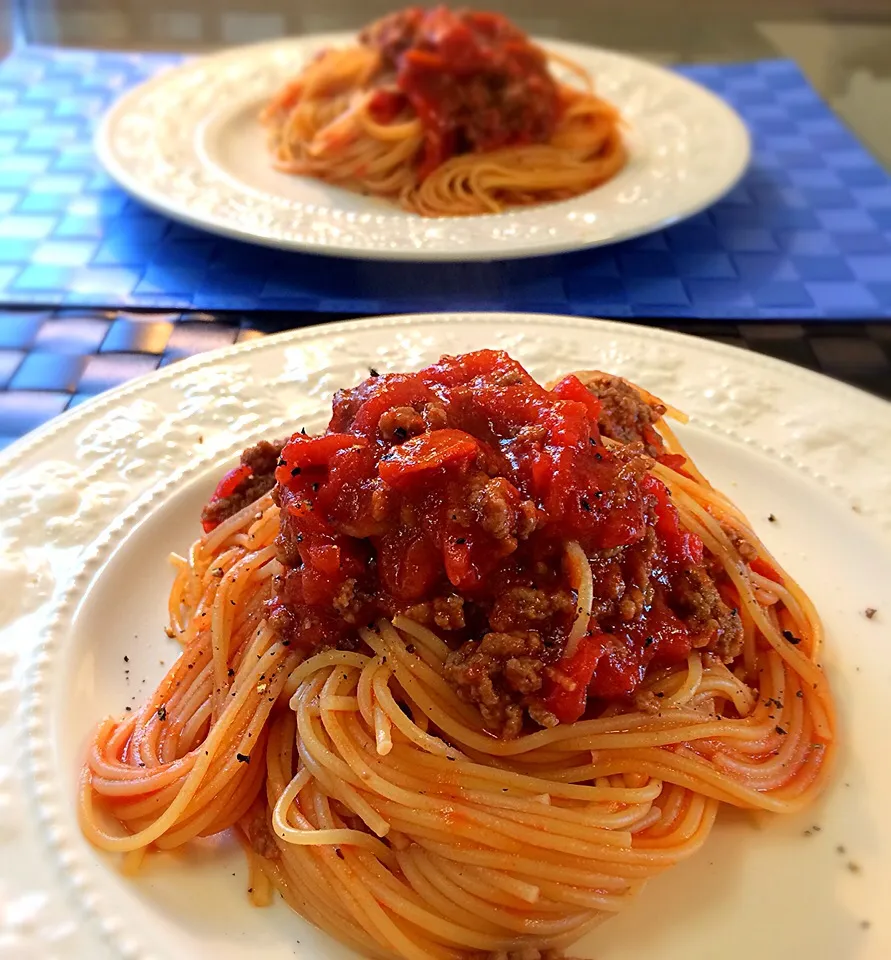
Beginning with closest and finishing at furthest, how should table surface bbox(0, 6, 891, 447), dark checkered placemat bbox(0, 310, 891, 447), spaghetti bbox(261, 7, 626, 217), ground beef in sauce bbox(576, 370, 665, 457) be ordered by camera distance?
ground beef in sauce bbox(576, 370, 665, 457) < dark checkered placemat bbox(0, 310, 891, 447) < table surface bbox(0, 6, 891, 447) < spaghetti bbox(261, 7, 626, 217)

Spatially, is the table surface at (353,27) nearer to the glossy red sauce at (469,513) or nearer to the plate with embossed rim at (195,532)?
the plate with embossed rim at (195,532)

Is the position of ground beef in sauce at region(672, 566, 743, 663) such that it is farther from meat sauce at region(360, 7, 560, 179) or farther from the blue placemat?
meat sauce at region(360, 7, 560, 179)

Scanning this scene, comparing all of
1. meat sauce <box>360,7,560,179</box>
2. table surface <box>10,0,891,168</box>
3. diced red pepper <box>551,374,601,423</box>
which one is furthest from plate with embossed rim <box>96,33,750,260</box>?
table surface <box>10,0,891,168</box>

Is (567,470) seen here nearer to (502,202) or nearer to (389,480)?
(389,480)

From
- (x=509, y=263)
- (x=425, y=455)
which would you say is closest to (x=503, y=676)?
(x=425, y=455)

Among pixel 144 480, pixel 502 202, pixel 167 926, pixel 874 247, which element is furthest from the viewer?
pixel 502 202

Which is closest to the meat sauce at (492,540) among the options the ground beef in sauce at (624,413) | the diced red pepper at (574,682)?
the diced red pepper at (574,682)

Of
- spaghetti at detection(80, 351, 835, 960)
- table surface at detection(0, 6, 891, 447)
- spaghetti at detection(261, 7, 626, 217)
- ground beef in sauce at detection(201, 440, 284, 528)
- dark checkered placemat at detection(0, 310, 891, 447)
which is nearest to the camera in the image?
spaghetti at detection(80, 351, 835, 960)

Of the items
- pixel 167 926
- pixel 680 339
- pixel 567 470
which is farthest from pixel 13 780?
pixel 680 339
